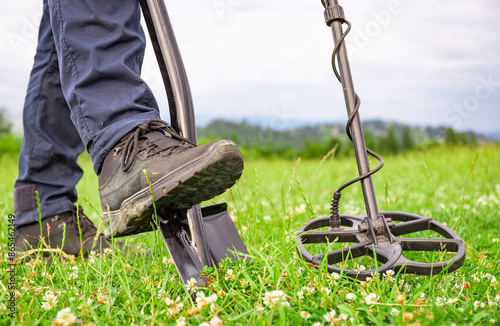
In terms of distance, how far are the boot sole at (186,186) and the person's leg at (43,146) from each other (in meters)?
0.79

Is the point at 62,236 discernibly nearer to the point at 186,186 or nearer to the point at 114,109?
the point at 114,109

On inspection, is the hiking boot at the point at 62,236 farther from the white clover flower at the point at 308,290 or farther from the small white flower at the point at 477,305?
the small white flower at the point at 477,305

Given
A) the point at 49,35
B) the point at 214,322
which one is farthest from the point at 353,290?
the point at 49,35

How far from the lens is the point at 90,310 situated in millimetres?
1121

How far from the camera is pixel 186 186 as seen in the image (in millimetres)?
1258

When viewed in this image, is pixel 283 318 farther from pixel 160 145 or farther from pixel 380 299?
pixel 160 145

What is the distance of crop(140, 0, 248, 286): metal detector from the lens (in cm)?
147

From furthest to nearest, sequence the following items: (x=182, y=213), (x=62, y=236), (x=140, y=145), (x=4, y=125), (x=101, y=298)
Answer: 1. (x=4, y=125)
2. (x=62, y=236)
3. (x=182, y=213)
4. (x=140, y=145)
5. (x=101, y=298)


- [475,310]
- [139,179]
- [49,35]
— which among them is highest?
[49,35]

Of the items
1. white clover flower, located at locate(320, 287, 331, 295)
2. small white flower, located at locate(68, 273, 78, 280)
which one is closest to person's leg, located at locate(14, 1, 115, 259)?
small white flower, located at locate(68, 273, 78, 280)

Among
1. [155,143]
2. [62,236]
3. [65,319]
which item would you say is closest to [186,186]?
[155,143]

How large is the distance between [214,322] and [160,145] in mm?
674

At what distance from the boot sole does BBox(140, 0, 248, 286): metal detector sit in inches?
4.6

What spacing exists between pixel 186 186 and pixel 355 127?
0.68 meters
